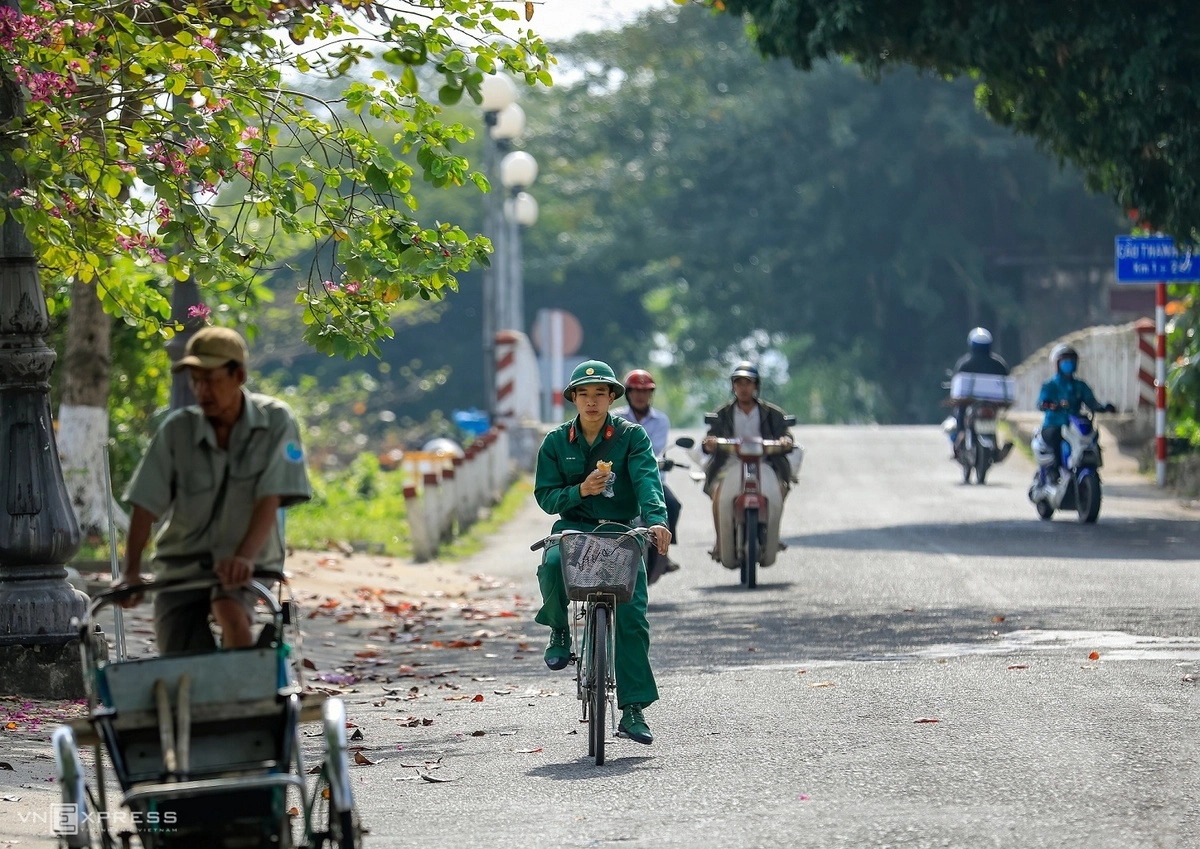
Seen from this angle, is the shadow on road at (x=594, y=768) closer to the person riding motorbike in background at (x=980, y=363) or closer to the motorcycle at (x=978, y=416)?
the motorcycle at (x=978, y=416)

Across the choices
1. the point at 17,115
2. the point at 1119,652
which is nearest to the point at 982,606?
the point at 1119,652

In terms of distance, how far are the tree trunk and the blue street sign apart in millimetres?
12505

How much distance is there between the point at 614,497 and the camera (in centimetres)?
878

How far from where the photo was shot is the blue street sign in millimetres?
23812

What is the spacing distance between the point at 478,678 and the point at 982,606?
4036 mm

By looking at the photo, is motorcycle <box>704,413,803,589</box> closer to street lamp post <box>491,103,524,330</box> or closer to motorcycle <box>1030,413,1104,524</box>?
motorcycle <box>1030,413,1104,524</box>

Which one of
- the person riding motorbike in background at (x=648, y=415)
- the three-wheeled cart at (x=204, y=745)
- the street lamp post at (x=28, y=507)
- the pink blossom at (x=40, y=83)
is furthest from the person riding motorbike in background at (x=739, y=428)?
the three-wheeled cart at (x=204, y=745)

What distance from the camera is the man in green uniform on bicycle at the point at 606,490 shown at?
339 inches

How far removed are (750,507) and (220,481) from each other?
9.65m

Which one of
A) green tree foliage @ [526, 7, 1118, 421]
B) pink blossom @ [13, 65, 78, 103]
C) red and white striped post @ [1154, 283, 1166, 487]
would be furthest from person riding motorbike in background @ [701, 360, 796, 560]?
green tree foliage @ [526, 7, 1118, 421]

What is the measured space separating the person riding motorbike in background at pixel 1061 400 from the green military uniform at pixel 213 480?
15097mm

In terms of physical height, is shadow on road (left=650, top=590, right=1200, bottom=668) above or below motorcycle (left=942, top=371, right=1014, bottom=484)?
below

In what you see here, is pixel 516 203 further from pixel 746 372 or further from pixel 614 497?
pixel 614 497

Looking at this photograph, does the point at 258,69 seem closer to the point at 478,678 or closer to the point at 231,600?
the point at 478,678
